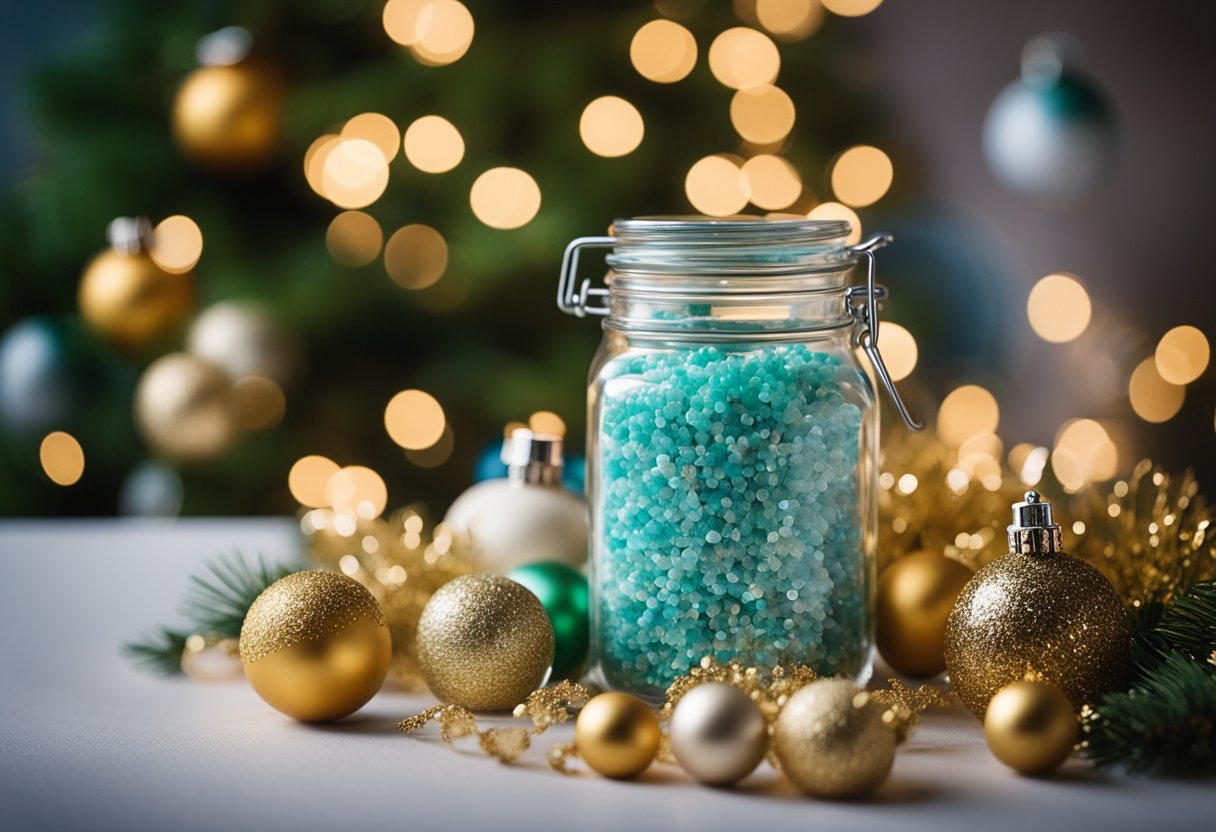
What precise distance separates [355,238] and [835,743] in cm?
151

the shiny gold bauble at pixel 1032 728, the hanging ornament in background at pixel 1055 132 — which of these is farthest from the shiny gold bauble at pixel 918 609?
the hanging ornament in background at pixel 1055 132

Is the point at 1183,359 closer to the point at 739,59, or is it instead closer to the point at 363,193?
the point at 739,59

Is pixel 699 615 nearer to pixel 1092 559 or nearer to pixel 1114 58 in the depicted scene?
pixel 1092 559

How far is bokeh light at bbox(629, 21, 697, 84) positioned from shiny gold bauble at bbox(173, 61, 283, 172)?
56 cm

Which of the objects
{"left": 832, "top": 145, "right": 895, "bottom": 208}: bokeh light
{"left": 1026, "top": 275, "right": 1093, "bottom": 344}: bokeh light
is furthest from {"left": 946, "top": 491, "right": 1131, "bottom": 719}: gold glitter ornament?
{"left": 1026, "top": 275, "right": 1093, "bottom": 344}: bokeh light

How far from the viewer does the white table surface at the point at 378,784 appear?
59cm

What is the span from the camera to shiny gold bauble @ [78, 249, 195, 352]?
1741 millimetres

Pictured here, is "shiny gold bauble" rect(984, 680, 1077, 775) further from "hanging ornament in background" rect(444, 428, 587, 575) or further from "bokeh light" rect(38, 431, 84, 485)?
"bokeh light" rect(38, 431, 84, 485)

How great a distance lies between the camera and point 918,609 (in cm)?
81

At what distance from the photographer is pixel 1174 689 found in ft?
2.11

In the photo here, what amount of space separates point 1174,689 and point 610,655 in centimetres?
33

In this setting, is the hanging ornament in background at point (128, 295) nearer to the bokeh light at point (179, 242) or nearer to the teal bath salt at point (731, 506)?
the bokeh light at point (179, 242)

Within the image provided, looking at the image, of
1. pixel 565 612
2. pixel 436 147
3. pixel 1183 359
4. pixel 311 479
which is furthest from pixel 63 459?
pixel 1183 359

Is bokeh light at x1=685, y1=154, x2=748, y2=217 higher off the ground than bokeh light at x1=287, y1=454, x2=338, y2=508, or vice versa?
bokeh light at x1=685, y1=154, x2=748, y2=217
